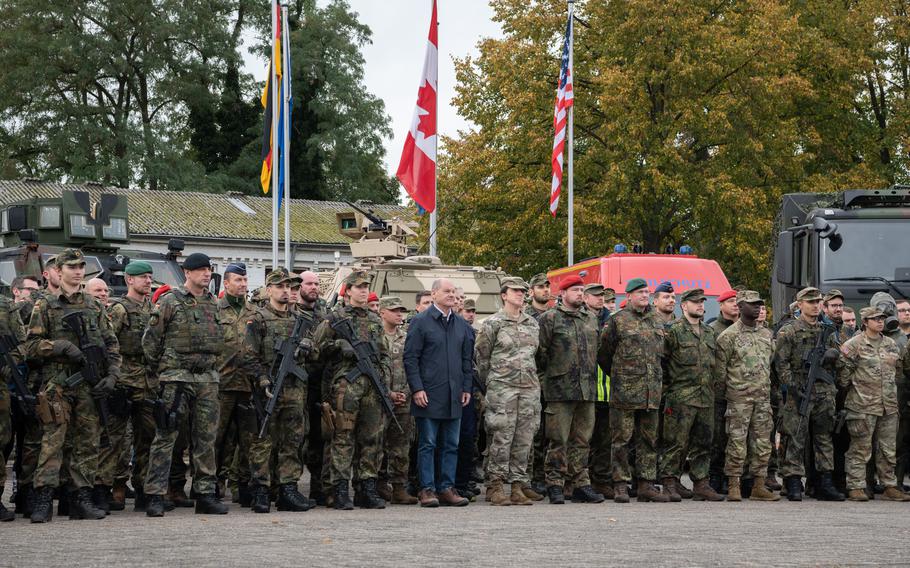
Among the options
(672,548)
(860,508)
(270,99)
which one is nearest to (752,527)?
(672,548)

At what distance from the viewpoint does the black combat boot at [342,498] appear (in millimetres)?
11781

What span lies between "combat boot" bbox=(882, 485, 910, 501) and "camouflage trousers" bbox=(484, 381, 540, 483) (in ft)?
11.6

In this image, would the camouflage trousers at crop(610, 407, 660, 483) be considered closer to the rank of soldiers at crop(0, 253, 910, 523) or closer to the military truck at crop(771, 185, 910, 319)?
the rank of soldiers at crop(0, 253, 910, 523)

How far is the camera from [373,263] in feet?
63.9

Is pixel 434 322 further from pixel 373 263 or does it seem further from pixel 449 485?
pixel 373 263

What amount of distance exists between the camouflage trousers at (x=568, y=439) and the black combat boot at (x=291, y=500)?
7.26 ft

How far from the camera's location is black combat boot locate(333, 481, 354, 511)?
38.7ft

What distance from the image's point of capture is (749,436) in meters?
13.0

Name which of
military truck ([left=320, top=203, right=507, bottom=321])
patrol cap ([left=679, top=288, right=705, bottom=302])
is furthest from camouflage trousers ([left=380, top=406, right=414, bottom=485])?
military truck ([left=320, top=203, right=507, bottom=321])

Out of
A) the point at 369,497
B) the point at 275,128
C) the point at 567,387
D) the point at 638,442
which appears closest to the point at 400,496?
the point at 369,497

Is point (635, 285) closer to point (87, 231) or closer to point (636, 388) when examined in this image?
point (636, 388)

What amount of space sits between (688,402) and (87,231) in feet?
33.2

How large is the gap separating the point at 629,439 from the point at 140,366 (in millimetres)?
4321

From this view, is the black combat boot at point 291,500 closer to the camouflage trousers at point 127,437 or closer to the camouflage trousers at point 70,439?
the camouflage trousers at point 127,437
